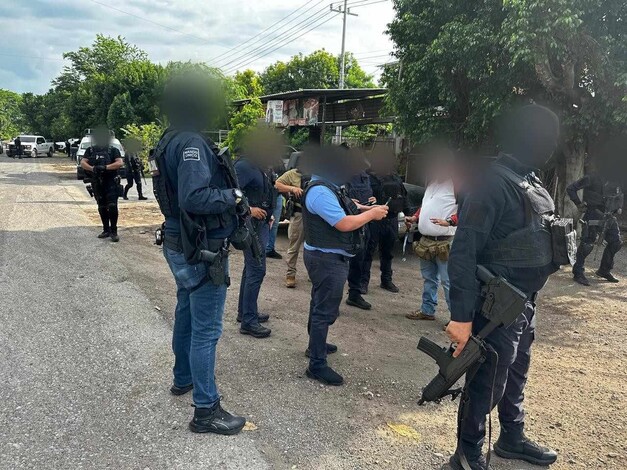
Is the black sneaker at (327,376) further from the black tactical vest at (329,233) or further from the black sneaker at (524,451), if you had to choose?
the black sneaker at (524,451)

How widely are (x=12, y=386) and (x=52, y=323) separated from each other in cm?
123

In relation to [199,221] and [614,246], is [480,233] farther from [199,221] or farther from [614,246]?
[614,246]

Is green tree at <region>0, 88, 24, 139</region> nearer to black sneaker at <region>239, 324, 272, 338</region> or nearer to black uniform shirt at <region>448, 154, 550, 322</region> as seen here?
black sneaker at <region>239, 324, 272, 338</region>

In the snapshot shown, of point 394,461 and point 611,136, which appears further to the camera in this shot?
point 611,136

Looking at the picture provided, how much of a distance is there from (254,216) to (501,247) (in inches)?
96.9

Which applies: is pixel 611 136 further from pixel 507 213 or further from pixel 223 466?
pixel 223 466

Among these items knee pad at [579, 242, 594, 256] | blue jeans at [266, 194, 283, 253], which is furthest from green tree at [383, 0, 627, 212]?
blue jeans at [266, 194, 283, 253]

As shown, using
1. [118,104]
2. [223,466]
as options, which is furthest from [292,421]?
[118,104]

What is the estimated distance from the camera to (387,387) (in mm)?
3570

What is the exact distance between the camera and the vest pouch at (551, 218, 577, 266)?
8.03 ft

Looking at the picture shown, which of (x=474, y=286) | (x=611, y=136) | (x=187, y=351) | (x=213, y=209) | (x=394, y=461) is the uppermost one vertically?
(x=611, y=136)

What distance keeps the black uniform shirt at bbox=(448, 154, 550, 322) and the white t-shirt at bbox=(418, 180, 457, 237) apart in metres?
2.27

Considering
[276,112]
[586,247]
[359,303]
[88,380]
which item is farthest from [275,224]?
[276,112]

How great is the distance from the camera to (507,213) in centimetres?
243
